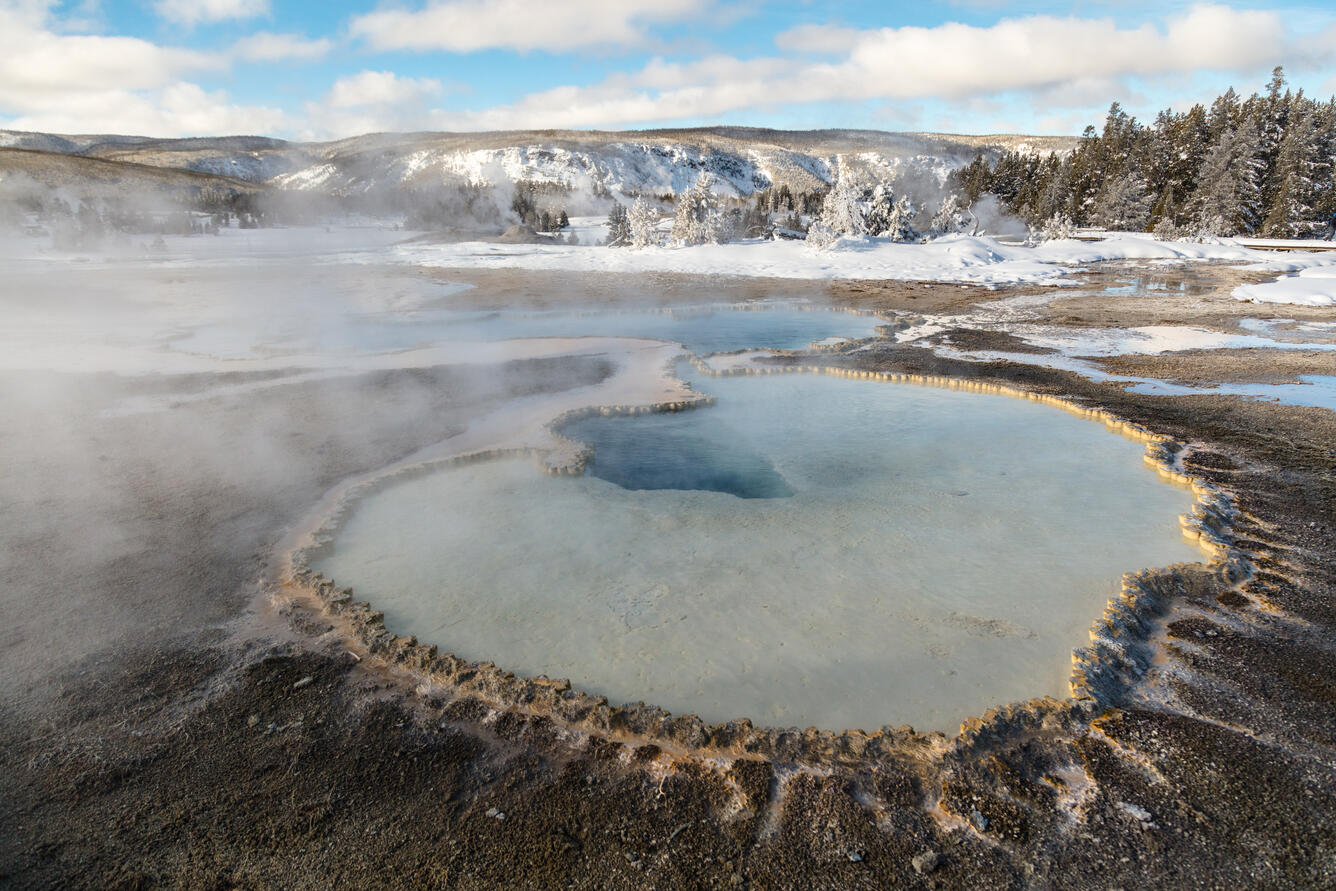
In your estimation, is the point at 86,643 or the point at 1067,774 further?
the point at 86,643

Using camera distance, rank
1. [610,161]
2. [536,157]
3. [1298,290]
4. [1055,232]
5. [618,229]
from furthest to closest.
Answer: [610,161]
[536,157]
[618,229]
[1055,232]
[1298,290]

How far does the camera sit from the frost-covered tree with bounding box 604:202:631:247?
101 ft

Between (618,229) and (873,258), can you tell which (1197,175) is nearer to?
(873,258)

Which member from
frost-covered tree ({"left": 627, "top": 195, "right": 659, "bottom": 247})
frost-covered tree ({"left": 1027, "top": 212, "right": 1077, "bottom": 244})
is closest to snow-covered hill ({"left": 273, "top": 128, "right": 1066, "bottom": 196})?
frost-covered tree ({"left": 627, "top": 195, "right": 659, "bottom": 247})

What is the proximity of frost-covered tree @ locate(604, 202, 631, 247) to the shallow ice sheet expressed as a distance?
25944 millimetres

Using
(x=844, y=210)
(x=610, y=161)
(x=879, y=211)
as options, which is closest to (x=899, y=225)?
(x=879, y=211)

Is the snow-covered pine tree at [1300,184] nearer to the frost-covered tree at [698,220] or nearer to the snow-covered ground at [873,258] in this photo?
the snow-covered ground at [873,258]

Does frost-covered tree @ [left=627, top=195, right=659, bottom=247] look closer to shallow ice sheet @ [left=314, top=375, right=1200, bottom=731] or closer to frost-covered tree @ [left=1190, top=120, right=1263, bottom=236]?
shallow ice sheet @ [left=314, top=375, right=1200, bottom=731]

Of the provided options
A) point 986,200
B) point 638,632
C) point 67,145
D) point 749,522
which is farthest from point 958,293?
point 67,145

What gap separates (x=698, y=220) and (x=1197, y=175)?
29143 millimetres

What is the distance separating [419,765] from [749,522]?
2.81m

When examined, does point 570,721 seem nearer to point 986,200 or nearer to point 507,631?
point 507,631

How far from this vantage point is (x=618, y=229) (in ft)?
105

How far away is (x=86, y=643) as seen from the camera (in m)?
3.61
